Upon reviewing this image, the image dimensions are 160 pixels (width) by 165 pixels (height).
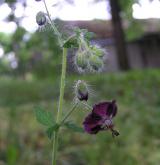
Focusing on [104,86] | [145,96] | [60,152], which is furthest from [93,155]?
[104,86]

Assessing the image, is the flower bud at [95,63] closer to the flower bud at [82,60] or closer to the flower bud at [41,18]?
the flower bud at [82,60]

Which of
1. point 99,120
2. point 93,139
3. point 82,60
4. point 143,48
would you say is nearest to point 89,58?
point 82,60

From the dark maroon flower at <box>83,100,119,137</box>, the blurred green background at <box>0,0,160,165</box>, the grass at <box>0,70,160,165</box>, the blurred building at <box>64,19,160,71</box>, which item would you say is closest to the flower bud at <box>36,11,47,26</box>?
the dark maroon flower at <box>83,100,119,137</box>

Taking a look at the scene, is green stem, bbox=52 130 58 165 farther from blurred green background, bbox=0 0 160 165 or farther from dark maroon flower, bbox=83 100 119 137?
blurred green background, bbox=0 0 160 165

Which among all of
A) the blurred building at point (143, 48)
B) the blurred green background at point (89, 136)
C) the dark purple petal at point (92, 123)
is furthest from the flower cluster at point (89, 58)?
the blurred building at point (143, 48)

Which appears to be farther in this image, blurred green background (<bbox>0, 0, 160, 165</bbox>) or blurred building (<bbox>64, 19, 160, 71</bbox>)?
blurred building (<bbox>64, 19, 160, 71</bbox>)

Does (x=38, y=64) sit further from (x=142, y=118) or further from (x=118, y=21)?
(x=142, y=118)

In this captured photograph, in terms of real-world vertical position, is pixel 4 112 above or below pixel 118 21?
below
